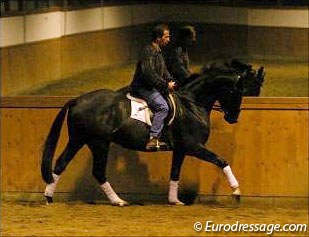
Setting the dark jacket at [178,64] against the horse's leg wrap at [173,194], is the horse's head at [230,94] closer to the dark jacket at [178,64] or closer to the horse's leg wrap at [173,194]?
the dark jacket at [178,64]

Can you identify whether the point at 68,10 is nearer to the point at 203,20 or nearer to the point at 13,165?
the point at 203,20

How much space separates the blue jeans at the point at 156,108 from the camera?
8.58m

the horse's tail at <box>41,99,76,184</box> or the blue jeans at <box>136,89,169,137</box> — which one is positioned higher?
the blue jeans at <box>136,89,169,137</box>

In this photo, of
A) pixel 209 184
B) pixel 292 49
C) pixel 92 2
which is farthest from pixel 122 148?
pixel 292 49

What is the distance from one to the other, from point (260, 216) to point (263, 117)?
1.30m

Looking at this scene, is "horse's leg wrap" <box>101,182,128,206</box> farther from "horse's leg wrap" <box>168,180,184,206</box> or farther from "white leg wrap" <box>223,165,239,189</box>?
"white leg wrap" <box>223,165,239,189</box>

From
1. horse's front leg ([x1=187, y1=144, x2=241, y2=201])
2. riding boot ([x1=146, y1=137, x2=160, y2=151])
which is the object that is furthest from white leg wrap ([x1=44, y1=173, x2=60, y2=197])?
horse's front leg ([x1=187, y1=144, x2=241, y2=201])

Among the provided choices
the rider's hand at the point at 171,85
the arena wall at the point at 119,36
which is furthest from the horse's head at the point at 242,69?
the arena wall at the point at 119,36

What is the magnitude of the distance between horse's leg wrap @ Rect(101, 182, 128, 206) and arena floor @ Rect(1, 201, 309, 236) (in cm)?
8

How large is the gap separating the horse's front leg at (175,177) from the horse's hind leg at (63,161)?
3.41 ft

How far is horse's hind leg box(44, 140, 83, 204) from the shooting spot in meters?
8.92

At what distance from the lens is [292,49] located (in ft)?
79.8

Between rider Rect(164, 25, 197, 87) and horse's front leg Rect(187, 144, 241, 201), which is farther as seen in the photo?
rider Rect(164, 25, 197, 87)

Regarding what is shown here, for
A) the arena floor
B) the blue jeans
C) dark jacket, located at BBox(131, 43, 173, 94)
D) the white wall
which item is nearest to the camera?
the arena floor
